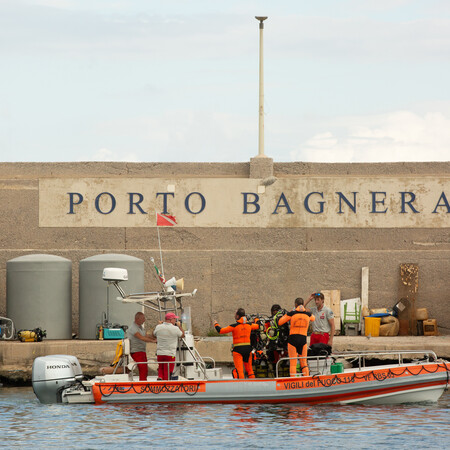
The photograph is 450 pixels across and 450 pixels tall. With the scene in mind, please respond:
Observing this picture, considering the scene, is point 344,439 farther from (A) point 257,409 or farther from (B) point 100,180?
(B) point 100,180

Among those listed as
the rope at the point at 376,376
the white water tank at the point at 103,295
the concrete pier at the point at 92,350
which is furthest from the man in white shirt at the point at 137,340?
the white water tank at the point at 103,295

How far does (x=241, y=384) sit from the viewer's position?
19.2 metres

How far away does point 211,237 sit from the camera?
27672mm

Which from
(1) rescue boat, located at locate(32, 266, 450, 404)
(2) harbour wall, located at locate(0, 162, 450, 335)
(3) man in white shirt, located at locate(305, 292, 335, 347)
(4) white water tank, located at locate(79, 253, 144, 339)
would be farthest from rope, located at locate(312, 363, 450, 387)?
(2) harbour wall, located at locate(0, 162, 450, 335)

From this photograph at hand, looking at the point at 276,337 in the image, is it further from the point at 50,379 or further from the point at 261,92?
the point at 261,92

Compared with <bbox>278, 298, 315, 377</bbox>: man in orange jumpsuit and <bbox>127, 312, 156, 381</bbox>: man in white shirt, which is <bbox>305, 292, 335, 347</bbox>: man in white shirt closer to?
<bbox>278, 298, 315, 377</bbox>: man in orange jumpsuit

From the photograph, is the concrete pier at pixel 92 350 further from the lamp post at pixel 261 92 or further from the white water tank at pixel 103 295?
the lamp post at pixel 261 92

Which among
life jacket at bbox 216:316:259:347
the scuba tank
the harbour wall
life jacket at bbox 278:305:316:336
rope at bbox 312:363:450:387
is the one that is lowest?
rope at bbox 312:363:450:387

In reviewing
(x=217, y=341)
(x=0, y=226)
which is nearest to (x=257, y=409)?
(x=217, y=341)

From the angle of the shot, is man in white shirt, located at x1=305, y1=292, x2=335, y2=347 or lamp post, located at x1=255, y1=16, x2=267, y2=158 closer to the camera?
man in white shirt, located at x1=305, y1=292, x2=335, y2=347

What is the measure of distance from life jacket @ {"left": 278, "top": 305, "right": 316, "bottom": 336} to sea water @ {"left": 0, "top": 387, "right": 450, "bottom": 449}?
1.40 metres

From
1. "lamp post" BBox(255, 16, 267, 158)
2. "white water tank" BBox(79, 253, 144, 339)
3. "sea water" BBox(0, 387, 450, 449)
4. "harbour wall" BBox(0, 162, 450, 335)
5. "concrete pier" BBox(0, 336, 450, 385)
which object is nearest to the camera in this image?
"sea water" BBox(0, 387, 450, 449)

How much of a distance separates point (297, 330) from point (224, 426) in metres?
2.38

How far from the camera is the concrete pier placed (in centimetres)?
2388
